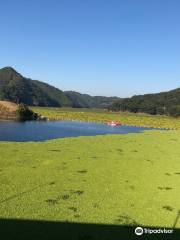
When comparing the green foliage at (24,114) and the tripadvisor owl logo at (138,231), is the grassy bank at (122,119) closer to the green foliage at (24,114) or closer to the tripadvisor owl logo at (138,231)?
the green foliage at (24,114)

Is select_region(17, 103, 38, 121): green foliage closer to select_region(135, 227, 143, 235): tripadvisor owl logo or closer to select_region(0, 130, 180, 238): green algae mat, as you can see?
select_region(0, 130, 180, 238): green algae mat

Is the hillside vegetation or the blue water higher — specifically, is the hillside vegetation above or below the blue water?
above

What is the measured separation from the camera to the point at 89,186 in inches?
611

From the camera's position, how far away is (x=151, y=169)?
65.6 ft

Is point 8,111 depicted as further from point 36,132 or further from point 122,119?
point 122,119

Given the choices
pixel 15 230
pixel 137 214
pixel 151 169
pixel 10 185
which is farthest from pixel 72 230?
pixel 151 169

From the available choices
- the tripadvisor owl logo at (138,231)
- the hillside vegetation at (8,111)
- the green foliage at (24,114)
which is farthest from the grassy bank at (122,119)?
the tripadvisor owl logo at (138,231)

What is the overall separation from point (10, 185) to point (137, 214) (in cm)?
523

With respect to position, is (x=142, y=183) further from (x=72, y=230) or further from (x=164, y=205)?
(x=72, y=230)

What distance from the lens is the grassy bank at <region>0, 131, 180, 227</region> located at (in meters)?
12.1

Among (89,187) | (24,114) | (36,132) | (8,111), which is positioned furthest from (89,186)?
(24,114)

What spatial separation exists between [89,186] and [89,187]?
0.15 m

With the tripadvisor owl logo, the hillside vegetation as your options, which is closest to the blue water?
the hillside vegetation

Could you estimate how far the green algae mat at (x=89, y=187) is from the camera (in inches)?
473
